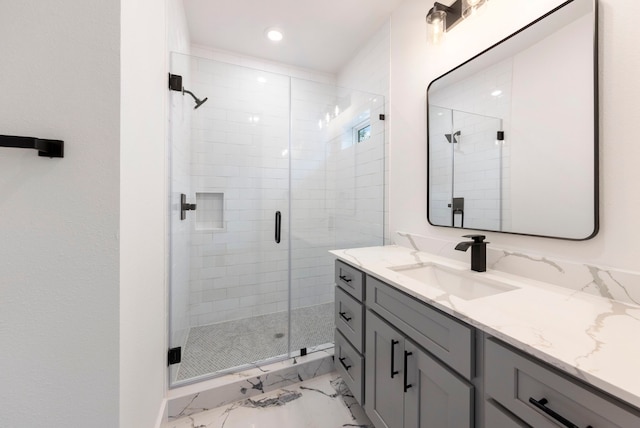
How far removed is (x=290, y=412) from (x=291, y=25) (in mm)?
2828

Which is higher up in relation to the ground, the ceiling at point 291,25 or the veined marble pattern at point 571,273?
Answer: the ceiling at point 291,25

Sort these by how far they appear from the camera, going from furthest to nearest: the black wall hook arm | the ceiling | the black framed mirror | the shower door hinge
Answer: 1. the ceiling
2. the shower door hinge
3. the black framed mirror
4. the black wall hook arm

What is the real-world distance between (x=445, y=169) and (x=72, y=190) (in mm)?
1717

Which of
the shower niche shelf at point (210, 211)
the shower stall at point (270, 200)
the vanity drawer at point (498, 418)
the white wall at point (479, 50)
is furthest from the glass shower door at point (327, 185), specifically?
the vanity drawer at point (498, 418)

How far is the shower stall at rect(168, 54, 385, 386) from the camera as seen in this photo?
6.99 feet

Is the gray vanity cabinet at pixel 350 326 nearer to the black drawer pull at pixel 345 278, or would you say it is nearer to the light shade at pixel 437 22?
the black drawer pull at pixel 345 278

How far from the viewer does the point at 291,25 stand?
2.12 metres

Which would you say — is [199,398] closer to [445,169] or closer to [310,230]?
[310,230]

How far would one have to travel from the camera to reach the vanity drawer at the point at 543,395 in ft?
1.62

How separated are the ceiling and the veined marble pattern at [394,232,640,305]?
1961 millimetres

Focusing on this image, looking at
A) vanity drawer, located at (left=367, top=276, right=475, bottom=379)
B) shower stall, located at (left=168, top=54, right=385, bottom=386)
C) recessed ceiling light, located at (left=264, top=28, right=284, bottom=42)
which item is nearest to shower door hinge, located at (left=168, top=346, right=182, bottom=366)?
shower stall, located at (left=168, top=54, right=385, bottom=386)

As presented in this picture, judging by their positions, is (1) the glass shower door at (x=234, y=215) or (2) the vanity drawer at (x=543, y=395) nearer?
(2) the vanity drawer at (x=543, y=395)

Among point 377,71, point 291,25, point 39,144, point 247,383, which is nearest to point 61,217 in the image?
point 39,144

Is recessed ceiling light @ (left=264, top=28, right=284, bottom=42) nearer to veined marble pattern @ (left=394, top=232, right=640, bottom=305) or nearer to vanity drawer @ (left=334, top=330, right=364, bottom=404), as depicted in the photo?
veined marble pattern @ (left=394, top=232, right=640, bottom=305)
